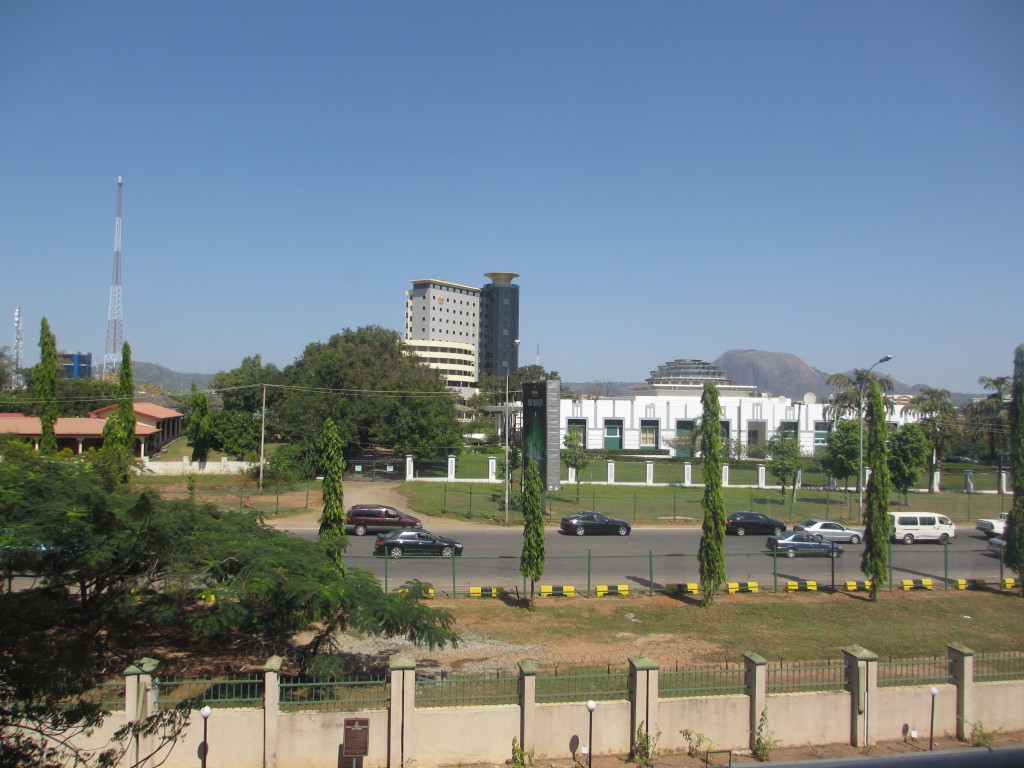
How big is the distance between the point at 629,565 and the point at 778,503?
63.8ft

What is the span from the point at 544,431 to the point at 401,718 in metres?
19.6

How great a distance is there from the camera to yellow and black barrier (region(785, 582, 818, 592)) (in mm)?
22062

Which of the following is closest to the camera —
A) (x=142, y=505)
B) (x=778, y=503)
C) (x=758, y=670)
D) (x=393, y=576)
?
(x=142, y=505)

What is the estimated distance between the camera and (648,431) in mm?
71000

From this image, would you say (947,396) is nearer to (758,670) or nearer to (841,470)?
(841,470)

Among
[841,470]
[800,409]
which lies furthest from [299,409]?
[800,409]

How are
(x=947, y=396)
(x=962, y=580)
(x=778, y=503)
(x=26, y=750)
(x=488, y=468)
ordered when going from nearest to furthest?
(x=26, y=750) < (x=962, y=580) < (x=778, y=503) < (x=488, y=468) < (x=947, y=396)

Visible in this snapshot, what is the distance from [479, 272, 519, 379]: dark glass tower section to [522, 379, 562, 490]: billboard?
155 m

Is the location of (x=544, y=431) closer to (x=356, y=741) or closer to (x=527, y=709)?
(x=527, y=709)

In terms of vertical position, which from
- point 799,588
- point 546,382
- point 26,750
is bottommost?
point 799,588

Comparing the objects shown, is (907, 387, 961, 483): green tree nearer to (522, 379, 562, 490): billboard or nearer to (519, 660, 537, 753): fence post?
(522, 379, 562, 490): billboard

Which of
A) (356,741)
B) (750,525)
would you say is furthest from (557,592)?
(750,525)

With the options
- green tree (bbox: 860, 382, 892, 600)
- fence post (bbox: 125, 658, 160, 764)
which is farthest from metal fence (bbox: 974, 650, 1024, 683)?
fence post (bbox: 125, 658, 160, 764)

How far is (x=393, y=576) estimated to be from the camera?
2188cm
